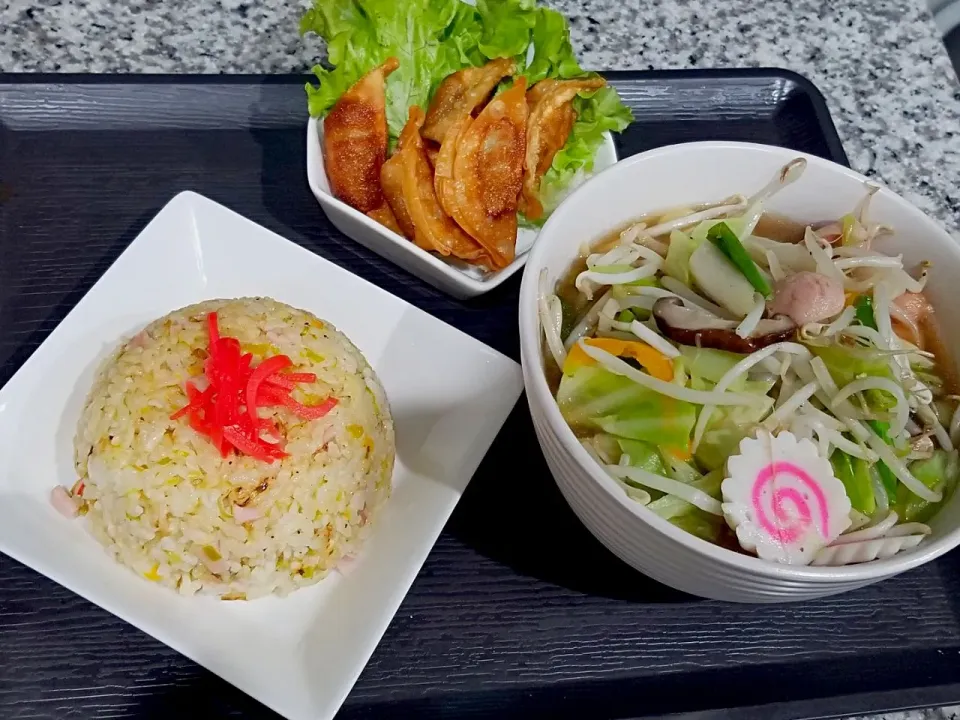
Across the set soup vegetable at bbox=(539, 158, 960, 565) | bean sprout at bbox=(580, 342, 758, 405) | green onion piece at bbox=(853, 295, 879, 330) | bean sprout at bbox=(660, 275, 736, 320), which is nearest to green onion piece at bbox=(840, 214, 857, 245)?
soup vegetable at bbox=(539, 158, 960, 565)

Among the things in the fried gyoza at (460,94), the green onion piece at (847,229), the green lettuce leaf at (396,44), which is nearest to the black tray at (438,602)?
the green lettuce leaf at (396,44)

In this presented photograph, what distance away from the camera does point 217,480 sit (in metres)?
1.22

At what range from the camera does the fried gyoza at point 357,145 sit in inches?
62.0

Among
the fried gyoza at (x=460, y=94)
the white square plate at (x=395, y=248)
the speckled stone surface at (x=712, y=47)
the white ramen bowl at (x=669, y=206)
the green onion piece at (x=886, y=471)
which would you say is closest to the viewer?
the white ramen bowl at (x=669, y=206)

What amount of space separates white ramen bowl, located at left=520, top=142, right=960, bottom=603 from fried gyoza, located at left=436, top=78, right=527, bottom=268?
37 centimetres

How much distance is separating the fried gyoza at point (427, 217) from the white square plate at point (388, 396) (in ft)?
0.56

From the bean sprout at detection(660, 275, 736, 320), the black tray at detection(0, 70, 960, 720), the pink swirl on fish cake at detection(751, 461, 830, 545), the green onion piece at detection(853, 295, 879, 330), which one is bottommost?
the black tray at detection(0, 70, 960, 720)

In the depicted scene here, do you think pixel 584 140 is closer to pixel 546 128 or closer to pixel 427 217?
pixel 546 128

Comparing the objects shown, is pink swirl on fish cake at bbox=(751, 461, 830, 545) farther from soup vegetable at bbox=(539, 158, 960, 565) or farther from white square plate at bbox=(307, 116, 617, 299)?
white square plate at bbox=(307, 116, 617, 299)

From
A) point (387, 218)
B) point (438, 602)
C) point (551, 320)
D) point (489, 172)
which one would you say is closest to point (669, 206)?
point (551, 320)

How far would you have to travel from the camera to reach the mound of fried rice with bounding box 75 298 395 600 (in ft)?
3.97

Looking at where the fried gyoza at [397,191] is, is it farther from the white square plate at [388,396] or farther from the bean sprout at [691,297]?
the bean sprout at [691,297]

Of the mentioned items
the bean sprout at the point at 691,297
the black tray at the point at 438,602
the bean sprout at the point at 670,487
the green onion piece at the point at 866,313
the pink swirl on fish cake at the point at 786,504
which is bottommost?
the black tray at the point at 438,602

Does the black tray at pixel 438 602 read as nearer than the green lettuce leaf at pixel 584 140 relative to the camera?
Yes
